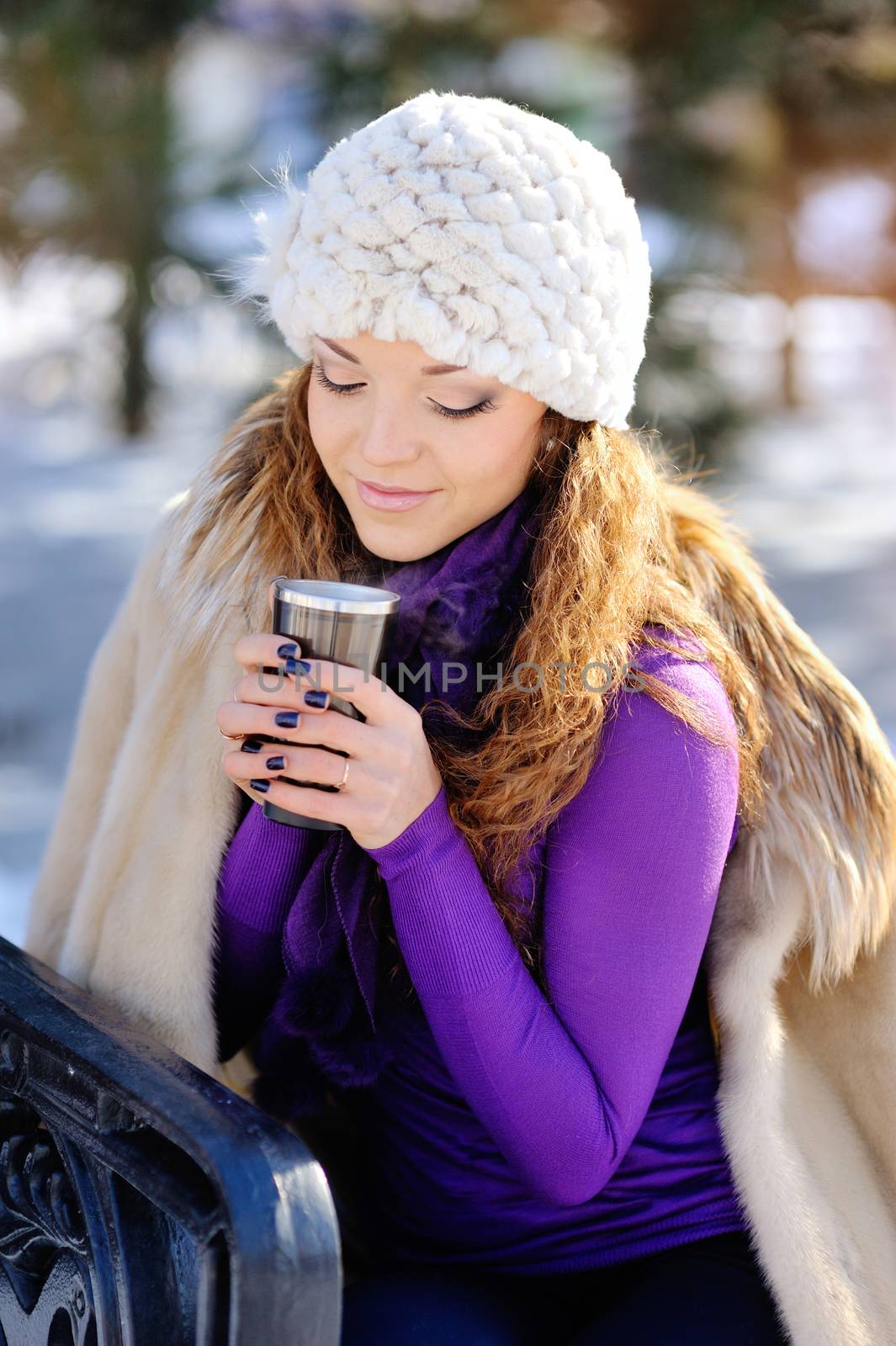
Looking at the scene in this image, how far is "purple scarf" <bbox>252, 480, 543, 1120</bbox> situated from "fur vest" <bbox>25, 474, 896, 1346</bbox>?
0.41 ft

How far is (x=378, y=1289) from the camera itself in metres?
1.30

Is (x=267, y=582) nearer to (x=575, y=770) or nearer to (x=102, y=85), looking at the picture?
(x=575, y=770)

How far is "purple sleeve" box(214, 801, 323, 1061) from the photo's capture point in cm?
139

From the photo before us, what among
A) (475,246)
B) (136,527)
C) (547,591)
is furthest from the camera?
(136,527)

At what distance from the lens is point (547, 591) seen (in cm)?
134

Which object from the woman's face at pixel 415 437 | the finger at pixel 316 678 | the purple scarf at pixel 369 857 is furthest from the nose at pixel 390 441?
the finger at pixel 316 678

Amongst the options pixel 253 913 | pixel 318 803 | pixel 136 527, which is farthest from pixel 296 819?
pixel 136 527

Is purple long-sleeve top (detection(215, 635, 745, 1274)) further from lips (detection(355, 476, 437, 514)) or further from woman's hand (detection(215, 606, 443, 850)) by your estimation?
lips (detection(355, 476, 437, 514))

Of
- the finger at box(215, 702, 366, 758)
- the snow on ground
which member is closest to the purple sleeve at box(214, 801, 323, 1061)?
the finger at box(215, 702, 366, 758)

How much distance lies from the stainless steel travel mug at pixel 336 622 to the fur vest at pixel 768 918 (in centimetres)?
37

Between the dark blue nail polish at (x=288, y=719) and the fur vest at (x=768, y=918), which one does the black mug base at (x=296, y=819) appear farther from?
the fur vest at (x=768, y=918)

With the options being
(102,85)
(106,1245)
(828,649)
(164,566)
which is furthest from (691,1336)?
(102,85)

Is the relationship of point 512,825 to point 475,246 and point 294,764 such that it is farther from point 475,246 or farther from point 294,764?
point 475,246

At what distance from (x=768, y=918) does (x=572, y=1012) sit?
255 mm
